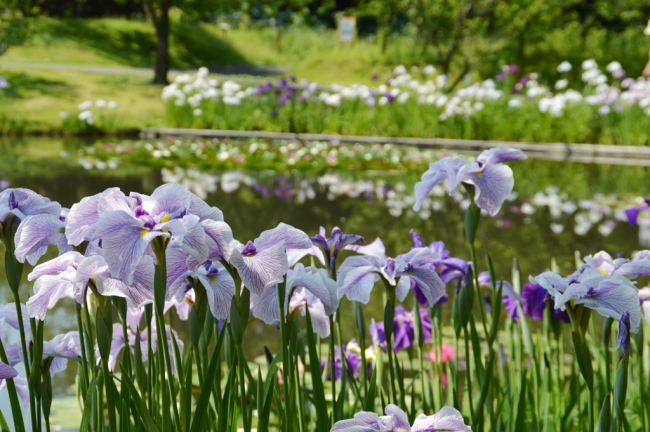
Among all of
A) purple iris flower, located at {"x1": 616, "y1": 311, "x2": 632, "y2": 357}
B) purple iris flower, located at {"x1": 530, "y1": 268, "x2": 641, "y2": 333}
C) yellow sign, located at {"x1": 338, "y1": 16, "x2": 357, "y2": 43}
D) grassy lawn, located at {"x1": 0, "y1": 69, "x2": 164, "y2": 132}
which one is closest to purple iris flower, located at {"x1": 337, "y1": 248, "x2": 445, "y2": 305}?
purple iris flower, located at {"x1": 530, "y1": 268, "x2": 641, "y2": 333}

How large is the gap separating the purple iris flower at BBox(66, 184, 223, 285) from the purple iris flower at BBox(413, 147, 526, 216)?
22.7 inches

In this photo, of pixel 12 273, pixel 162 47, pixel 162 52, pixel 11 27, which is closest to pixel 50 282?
pixel 12 273

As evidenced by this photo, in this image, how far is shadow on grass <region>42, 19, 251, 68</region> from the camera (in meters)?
24.1

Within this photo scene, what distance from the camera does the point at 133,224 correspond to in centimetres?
113

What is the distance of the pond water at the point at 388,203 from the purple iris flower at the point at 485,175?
194 cm

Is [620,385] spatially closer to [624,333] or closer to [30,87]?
[624,333]

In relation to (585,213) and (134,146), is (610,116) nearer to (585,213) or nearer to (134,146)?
(585,213)

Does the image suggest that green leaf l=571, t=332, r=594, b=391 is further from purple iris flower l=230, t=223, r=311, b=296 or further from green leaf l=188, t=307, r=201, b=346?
→ green leaf l=188, t=307, r=201, b=346

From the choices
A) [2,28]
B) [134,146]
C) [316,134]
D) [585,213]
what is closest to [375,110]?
[316,134]

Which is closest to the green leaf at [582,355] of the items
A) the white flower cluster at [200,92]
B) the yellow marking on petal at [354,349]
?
the yellow marking on petal at [354,349]

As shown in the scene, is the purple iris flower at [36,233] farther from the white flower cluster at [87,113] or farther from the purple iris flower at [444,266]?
the white flower cluster at [87,113]

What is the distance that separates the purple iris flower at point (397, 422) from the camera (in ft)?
3.51

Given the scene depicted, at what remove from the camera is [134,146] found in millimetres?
10938

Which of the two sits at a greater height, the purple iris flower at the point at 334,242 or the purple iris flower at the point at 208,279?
the purple iris flower at the point at 208,279
